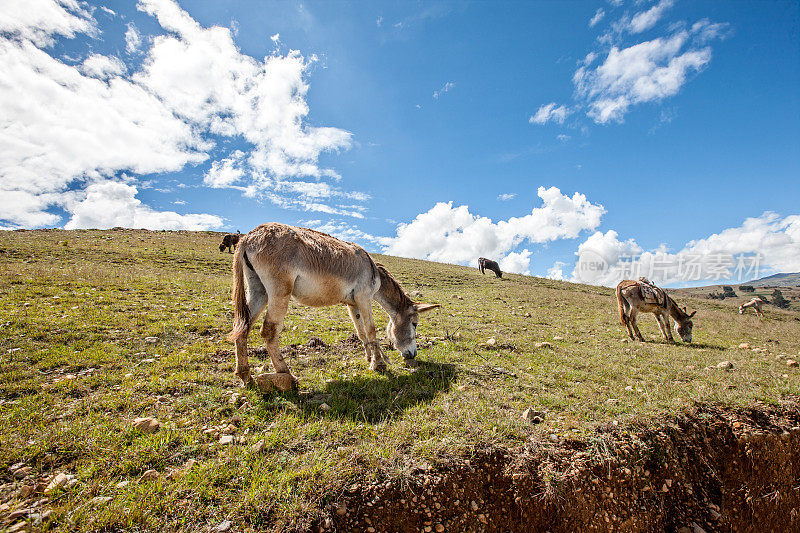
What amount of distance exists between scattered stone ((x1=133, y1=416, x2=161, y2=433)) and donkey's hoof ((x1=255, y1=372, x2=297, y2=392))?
4.73 feet

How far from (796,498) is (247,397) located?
9243 mm

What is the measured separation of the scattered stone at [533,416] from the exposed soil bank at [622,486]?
518 mm

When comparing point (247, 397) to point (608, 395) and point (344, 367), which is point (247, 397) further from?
point (608, 395)

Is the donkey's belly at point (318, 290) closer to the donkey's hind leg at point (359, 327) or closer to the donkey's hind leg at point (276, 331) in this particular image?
the donkey's hind leg at point (276, 331)

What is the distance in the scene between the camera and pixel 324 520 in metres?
3.07

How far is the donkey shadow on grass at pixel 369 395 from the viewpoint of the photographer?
15.7 ft

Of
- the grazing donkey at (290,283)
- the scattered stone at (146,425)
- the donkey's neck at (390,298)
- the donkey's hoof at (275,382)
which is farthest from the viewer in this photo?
the donkey's neck at (390,298)

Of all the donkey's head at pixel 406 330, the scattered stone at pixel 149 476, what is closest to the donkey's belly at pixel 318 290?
the donkey's head at pixel 406 330

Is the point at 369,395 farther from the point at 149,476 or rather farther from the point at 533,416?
the point at 149,476

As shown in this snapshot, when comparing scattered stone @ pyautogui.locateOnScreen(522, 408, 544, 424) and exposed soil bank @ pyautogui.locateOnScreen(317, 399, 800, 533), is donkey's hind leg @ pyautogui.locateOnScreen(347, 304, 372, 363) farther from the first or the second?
exposed soil bank @ pyautogui.locateOnScreen(317, 399, 800, 533)

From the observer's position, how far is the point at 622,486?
13.8 feet

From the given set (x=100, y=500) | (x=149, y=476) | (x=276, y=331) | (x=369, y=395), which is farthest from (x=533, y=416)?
(x=100, y=500)

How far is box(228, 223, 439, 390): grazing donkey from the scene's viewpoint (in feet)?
17.9

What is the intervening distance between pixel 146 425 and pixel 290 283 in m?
2.67
